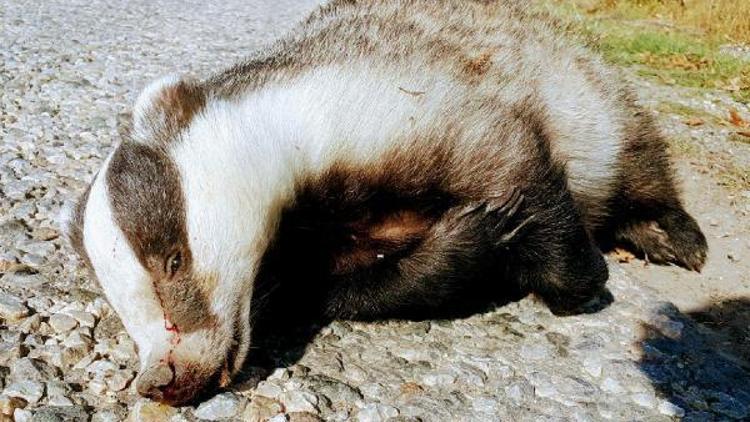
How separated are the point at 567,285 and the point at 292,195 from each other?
1275 mm

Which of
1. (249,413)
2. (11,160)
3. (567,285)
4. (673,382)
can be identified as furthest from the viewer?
(11,160)

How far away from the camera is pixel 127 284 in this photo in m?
2.56

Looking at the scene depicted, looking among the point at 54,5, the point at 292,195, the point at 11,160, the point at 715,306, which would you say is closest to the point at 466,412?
the point at 292,195

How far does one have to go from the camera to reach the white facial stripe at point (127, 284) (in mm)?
2564

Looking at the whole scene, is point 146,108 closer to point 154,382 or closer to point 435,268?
point 154,382

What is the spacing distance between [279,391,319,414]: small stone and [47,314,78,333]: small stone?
36.7 inches

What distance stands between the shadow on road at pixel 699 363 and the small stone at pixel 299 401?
4.22 feet

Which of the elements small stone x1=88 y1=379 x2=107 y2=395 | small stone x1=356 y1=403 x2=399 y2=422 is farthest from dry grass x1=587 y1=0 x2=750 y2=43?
small stone x1=88 y1=379 x2=107 y2=395

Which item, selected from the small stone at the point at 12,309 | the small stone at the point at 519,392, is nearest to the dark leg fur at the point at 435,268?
the small stone at the point at 519,392

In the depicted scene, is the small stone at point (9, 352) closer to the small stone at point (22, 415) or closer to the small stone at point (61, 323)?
the small stone at point (61, 323)

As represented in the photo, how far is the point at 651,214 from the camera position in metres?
4.46

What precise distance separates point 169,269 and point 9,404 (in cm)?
67

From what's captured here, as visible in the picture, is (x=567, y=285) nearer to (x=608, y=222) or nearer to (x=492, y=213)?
(x=492, y=213)

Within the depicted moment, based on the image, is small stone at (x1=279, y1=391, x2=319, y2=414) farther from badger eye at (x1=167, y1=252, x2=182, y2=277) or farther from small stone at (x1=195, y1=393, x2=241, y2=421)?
badger eye at (x1=167, y1=252, x2=182, y2=277)
